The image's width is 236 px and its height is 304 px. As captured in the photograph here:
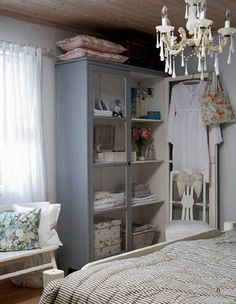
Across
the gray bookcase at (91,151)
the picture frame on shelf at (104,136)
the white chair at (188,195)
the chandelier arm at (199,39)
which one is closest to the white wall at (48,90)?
the gray bookcase at (91,151)

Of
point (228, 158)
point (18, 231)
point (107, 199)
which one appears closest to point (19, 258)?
point (18, 231)

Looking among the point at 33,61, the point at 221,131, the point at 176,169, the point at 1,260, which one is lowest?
the point at 1,260

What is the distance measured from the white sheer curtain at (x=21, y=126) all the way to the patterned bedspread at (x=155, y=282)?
5.49 ft

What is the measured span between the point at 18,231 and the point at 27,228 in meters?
0.07

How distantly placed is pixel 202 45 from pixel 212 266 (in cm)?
122

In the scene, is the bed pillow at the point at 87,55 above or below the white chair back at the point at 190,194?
above

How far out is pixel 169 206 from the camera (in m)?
4.59

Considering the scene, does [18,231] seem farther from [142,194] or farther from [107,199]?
[142,194]

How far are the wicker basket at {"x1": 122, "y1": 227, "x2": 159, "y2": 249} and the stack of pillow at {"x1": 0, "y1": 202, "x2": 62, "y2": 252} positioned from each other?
1.10 m

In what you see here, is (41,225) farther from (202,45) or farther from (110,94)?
(202,45)

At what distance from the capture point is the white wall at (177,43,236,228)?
14.1 ft

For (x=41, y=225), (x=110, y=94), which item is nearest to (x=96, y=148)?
(x=110, y=94)

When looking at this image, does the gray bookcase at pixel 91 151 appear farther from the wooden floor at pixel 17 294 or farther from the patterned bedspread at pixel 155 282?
the patterned bedspread at pixel 155 282

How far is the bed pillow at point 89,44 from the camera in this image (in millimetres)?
3754
